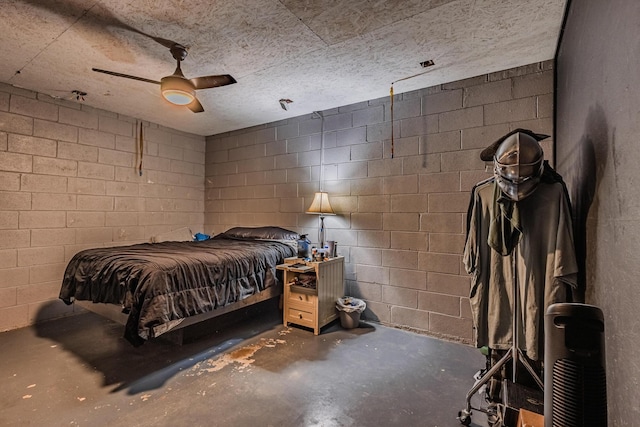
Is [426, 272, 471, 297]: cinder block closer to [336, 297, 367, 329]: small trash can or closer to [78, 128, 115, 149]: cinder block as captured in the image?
[336, 297, 367, 329]: small trash can

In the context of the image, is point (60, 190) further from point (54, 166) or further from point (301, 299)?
point (301, 299)

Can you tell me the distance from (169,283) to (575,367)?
2324mm

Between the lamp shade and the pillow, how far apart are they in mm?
533

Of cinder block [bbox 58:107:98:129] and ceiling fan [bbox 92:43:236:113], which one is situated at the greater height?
cinder block [bbox 58:107:98:129]

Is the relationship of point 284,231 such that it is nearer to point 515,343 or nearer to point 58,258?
point 58,258

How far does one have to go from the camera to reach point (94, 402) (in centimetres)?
188

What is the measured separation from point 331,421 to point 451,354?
4.44ft

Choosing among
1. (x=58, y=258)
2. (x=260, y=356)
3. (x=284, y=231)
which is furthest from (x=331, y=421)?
(x=58, y=258)

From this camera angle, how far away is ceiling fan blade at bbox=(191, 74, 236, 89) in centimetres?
234

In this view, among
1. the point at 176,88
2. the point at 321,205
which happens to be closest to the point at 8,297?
the point at 176,88

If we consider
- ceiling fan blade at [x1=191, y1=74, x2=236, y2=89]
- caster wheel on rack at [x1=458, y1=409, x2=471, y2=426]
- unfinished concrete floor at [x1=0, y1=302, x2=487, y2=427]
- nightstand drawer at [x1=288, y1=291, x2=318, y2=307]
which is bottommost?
unfinished concrete floor at [x1=0, y1=302, x2=487, y2=427]

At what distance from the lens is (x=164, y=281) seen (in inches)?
87.9

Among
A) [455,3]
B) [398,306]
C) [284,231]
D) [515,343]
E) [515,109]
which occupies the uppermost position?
[455,3]

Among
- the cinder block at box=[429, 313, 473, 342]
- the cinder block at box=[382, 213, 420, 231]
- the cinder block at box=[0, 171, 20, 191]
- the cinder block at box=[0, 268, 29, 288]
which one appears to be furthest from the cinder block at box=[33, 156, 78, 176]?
the cinder block at box=[429, 313, 473, 342]
